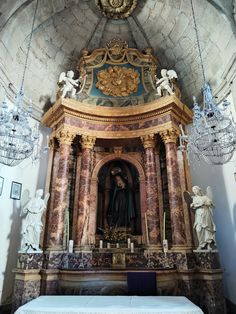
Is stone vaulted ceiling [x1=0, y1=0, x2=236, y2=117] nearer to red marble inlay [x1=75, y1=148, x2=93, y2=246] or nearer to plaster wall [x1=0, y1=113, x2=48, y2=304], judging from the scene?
plaster wall [x1=0, y1=113, x2=48, y2=304]

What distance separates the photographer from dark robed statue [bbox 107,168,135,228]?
788 centimetres

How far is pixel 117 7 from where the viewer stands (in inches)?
351

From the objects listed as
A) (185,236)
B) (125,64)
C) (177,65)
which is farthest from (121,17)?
(185,236)

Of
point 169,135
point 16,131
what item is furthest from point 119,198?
point 16,131

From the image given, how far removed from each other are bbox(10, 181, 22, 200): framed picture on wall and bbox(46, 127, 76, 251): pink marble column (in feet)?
3.25

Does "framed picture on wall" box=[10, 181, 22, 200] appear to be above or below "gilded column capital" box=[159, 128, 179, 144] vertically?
below

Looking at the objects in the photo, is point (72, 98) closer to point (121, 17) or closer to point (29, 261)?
Result: point (121, 17)

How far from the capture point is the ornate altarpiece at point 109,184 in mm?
5902

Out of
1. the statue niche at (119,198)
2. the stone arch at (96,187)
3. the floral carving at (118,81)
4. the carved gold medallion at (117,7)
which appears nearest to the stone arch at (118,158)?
the stone arch at (96,187)

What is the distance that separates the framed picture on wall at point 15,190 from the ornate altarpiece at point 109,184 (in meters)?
0.89

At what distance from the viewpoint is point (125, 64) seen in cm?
914

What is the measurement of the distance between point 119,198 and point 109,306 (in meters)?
4.90

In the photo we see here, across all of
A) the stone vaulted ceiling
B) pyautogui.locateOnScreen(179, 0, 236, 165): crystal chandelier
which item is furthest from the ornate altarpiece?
pyautogui.locateOnScreen(179, 0, 236, 165): crystal chandelier

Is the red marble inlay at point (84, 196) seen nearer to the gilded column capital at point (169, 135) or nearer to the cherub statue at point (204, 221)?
the gilded column capital at point (169, 135)
